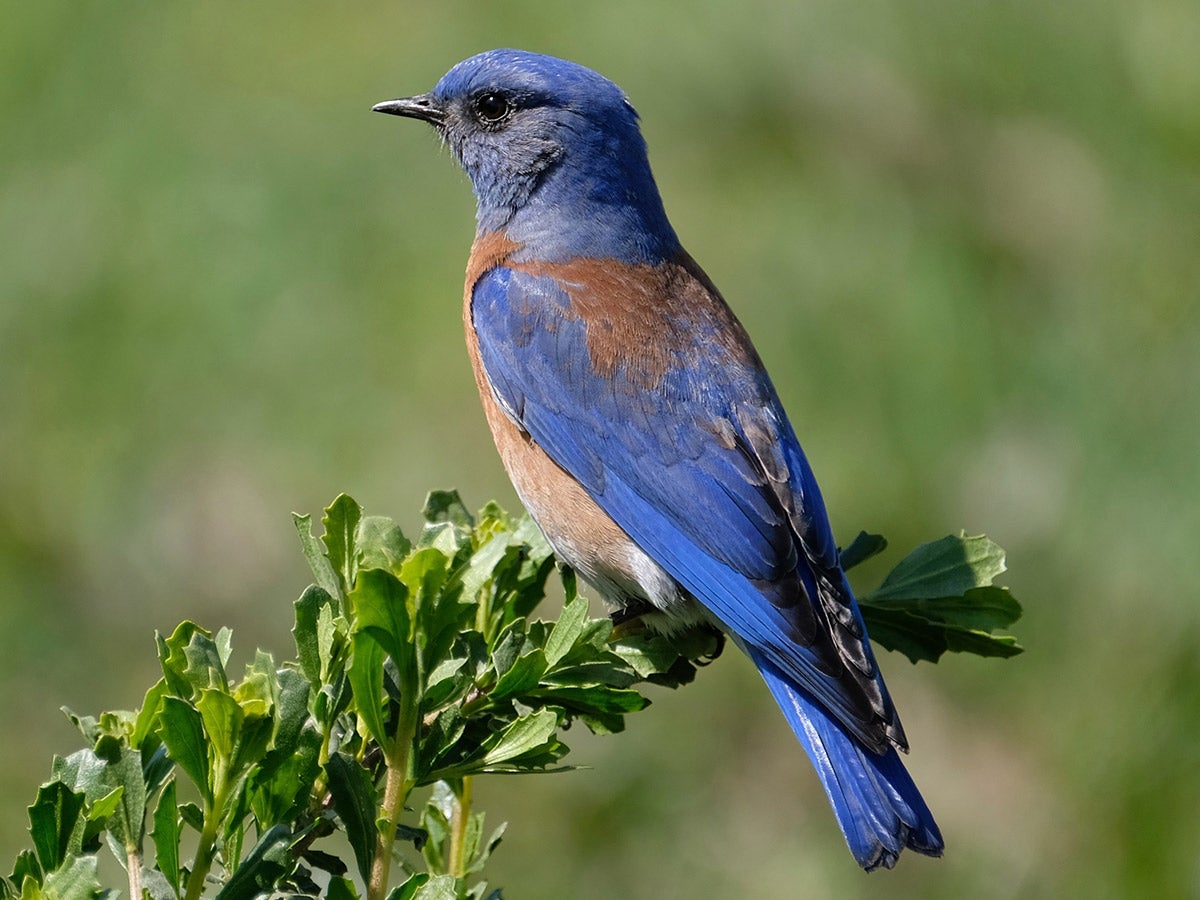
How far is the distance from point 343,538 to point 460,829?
1.53 ft

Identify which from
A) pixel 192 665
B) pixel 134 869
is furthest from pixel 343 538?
pixel 134 869

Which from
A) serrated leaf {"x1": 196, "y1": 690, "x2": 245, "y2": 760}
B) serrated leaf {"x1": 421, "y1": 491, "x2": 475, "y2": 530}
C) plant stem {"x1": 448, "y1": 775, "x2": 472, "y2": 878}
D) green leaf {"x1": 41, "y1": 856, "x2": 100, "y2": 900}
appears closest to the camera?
green leaf {"x1": 41, "y1": 856, "x2": 100, "y2": 900}

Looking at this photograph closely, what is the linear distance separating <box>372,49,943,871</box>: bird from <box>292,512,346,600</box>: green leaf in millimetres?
1149

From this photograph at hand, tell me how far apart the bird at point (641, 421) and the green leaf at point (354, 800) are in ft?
3.95

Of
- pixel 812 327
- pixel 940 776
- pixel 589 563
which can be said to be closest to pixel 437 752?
pixel 589 563

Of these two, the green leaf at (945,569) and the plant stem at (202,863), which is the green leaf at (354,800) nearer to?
the plant stem at (202,863)

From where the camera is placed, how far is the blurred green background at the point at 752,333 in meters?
4.59

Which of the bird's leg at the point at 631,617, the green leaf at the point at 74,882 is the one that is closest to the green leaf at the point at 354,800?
the green leaf at the point at 74,882

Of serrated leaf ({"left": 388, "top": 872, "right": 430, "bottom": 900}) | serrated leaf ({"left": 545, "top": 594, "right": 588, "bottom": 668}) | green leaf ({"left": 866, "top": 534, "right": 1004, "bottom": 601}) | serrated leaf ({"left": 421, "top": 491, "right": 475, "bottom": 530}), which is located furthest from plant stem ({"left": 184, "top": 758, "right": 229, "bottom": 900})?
green leaf ({"left": 866, "top": 534, "right": 1004, "bottom": 601})

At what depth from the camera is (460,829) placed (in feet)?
7.20

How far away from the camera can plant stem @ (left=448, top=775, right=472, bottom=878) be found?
2168 mm

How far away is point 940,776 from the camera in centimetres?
488

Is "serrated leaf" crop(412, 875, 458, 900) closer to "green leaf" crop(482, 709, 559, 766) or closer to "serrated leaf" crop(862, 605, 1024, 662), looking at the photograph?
"green leaf" crop(482, 709, 559, 766)

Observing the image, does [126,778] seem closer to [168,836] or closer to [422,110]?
[168,836]
